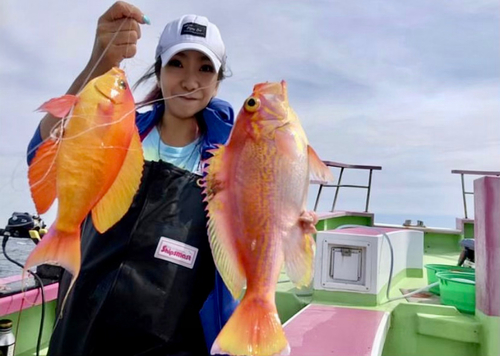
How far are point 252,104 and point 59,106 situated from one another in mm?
617

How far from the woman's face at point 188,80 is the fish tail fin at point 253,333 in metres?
0.87

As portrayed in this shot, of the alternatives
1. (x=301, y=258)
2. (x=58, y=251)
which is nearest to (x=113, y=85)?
(x=58, y=251)

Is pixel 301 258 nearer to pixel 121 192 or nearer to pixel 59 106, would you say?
pixel 121 192

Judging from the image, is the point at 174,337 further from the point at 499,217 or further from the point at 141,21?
the point at 499,217

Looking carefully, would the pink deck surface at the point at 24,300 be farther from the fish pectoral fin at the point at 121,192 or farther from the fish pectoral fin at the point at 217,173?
the fish pectoral fin at the point at 217,173

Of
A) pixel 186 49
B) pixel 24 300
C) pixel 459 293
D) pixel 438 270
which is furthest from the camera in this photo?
pixel 438 270

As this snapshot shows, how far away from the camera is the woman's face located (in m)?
1.72

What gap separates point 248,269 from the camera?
4.45 feet

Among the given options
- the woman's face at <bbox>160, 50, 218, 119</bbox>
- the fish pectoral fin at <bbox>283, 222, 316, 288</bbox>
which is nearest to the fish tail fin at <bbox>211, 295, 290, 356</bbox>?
the fish pectoral fin at <bbox>283, 222, 316, 288</bbox>

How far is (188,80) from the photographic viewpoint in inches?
67.6

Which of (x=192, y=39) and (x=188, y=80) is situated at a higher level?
(x=192, y=39)

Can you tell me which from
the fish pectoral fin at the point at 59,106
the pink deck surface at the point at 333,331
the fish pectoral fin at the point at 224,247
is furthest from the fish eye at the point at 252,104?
the pink deck surface at the point at 333,331

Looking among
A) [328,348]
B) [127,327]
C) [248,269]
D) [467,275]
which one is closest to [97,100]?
[248,269]

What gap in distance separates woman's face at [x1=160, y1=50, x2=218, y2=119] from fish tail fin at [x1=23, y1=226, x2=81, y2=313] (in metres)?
0.76
